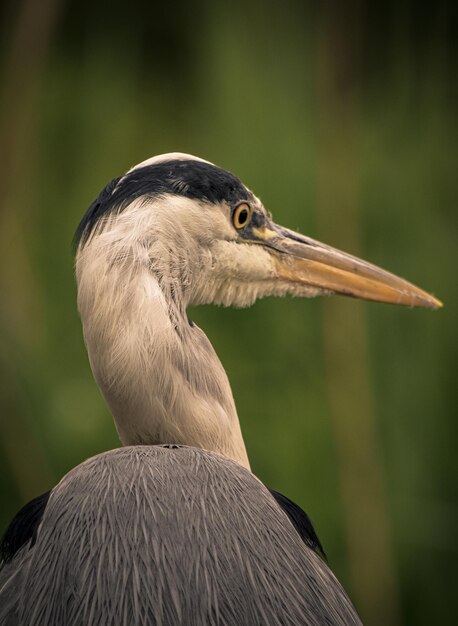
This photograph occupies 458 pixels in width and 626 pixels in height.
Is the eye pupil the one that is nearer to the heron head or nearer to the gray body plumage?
the heron head

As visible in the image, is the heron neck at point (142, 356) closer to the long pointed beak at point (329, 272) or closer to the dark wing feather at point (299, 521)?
the dark wing feather at point (299, 521)

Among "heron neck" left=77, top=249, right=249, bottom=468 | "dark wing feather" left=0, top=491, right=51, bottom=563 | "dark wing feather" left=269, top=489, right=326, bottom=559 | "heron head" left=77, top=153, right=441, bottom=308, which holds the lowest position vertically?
"dark wing feather" left=269, top=489, right=326, bottom=559

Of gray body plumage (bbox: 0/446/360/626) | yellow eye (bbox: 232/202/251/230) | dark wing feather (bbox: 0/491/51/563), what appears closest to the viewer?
gray body plumage (bbox: 0/446/360/626)

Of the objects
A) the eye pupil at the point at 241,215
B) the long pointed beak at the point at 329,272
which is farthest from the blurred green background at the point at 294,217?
the eye pupil at the point at 241,215

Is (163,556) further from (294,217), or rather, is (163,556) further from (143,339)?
(294,217)

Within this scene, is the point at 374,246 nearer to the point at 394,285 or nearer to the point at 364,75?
the point at 364,75

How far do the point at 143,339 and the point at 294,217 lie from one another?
4.20ft

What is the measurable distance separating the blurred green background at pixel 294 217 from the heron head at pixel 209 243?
95 cm

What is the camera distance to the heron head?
0.90 m

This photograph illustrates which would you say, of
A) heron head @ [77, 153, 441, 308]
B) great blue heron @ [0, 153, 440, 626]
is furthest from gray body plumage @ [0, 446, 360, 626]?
heron head @ [77, 153, 441, 308]

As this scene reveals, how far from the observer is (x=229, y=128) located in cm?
214

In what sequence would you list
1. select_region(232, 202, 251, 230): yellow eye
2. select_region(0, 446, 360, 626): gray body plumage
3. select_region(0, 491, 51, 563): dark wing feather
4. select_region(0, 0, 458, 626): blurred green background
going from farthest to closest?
1. select_region(0, 0, 458, 626): blurred green background
2. select_region(232, 202, 251, 230): yellow eye
3. select_region(0, 491, 51, 563): dark wing feather
4. select_region(0, 446, 360, 626): gray body plumage

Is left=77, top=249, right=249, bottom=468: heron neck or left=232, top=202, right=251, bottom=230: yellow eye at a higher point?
left=232, top=202, right=251, bottom=230: yellow eye

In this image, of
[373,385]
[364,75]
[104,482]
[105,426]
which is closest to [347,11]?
[364,75]
